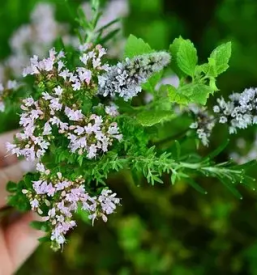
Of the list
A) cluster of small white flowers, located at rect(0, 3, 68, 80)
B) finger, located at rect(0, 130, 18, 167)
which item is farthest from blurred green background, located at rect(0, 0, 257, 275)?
finger, located at rect(0, 130, 18, 167)

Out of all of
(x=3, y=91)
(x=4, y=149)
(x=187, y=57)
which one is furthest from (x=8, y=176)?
(x=187, y=57)

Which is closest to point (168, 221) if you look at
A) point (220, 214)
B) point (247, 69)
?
point (220, 214)

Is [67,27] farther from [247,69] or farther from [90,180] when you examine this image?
[90,180]

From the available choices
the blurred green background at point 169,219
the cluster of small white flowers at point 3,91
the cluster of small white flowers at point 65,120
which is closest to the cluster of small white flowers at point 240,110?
the cluster of small white flowers at point 65,120

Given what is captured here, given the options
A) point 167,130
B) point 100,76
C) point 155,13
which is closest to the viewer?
point 100,76

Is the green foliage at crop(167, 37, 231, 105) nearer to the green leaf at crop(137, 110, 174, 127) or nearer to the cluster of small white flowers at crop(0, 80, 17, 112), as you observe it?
the green leaf at crop(137, 110, 174, 127)
